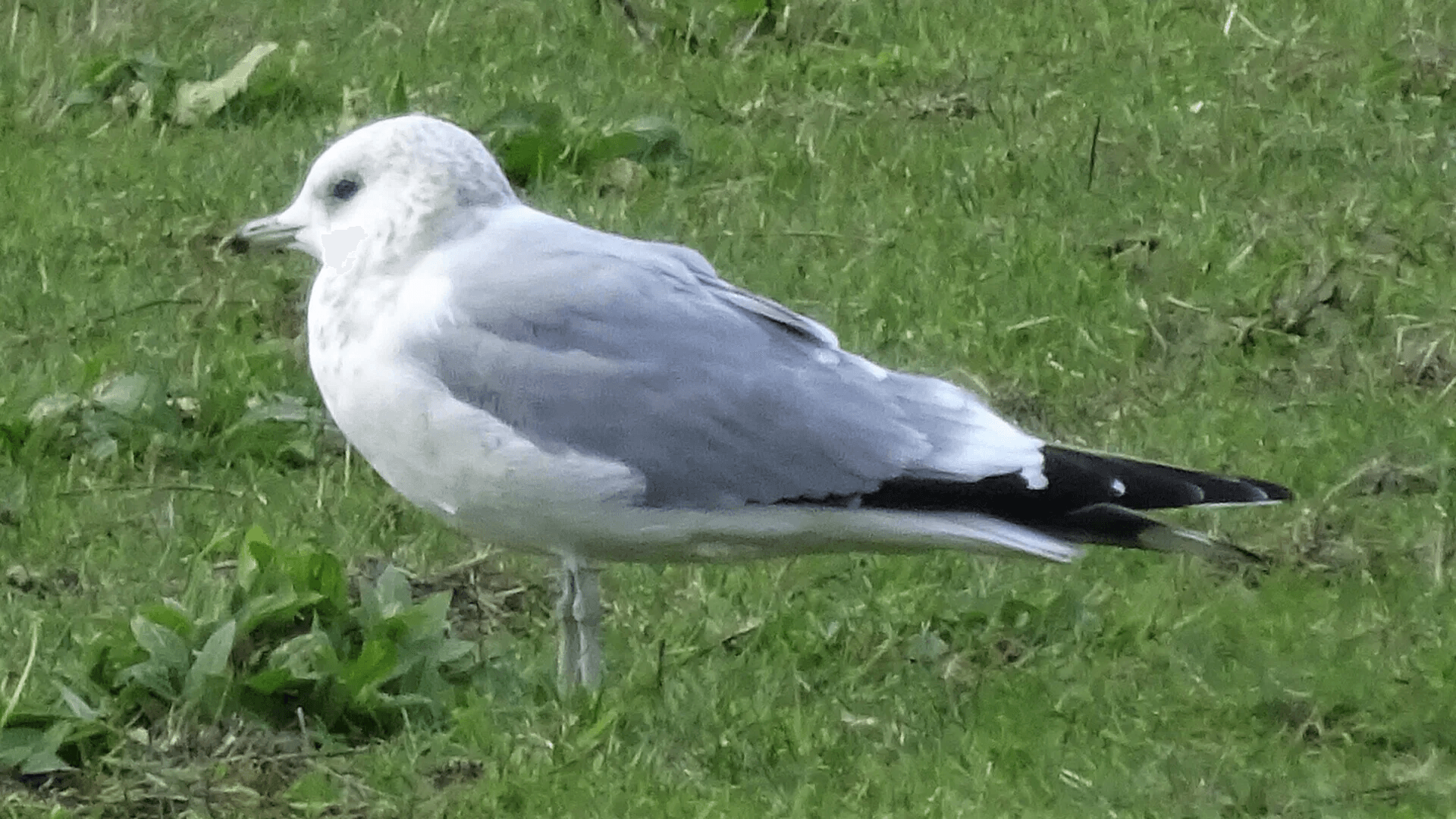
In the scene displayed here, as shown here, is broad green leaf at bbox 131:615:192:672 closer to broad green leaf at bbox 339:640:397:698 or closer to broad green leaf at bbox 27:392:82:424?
broad green leaf at bbox 339:640:397:698

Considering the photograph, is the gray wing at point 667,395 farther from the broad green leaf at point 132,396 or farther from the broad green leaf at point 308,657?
the broad green leaf at point 132,396

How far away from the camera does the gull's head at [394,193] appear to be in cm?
446

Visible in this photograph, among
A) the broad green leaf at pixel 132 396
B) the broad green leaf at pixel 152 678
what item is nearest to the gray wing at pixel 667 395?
the broad green leaf at pixel 152 678

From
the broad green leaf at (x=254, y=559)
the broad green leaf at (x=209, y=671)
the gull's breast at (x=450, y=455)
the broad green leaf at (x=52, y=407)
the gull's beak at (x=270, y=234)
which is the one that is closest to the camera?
the gull's breast at (x=450, y=455)

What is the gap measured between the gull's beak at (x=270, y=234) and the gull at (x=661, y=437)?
0.37 meters

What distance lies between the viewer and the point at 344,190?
4.61m

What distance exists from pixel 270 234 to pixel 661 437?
0.99m

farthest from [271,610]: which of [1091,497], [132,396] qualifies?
[132,396]

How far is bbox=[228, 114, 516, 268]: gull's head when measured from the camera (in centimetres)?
446

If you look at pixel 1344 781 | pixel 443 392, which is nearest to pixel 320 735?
pixel 443 392

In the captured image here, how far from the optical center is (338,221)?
4.57 m

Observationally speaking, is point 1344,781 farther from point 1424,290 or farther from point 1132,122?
point 1132,122

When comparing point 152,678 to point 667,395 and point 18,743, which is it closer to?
point 18,743

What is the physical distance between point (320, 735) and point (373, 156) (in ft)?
3.34
